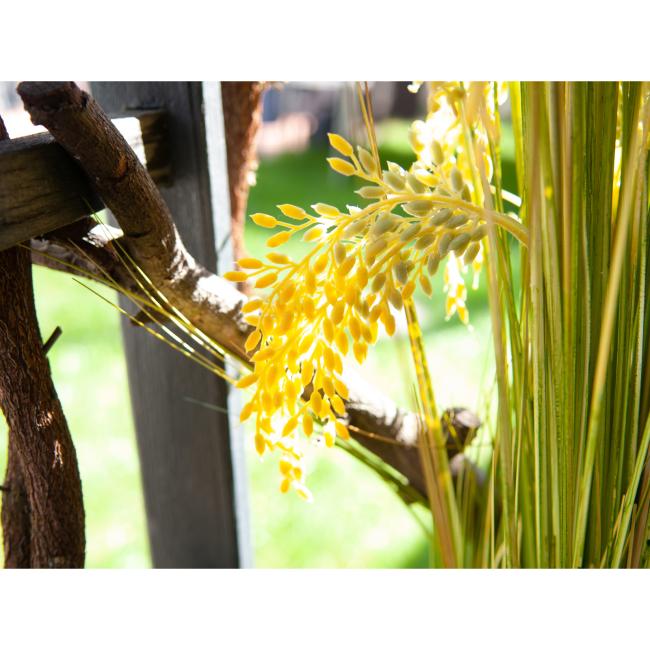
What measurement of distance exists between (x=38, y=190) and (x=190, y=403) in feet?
1.28

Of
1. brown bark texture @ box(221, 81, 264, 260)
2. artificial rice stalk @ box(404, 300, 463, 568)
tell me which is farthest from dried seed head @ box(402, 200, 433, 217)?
brown bark texture @ box(221, 81, 264, 260)

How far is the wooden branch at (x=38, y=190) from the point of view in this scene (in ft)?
1.47

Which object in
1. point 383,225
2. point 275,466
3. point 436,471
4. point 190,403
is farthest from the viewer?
point 275,466

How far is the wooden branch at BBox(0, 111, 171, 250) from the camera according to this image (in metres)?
0.45

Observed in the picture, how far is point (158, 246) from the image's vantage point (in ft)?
1.74

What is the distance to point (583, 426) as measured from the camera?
0.49 m

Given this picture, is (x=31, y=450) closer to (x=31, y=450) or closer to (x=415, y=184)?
(x=31, y=450)

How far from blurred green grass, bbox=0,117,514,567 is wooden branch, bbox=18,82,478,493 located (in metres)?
0.27

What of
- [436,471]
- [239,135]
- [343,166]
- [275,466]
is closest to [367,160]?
[343,166]

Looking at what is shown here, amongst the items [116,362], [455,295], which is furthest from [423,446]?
[116,362]

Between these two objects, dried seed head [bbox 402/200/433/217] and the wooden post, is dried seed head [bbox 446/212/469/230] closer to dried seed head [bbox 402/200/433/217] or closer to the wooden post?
dried seed head [bbox 402/200/433/217]

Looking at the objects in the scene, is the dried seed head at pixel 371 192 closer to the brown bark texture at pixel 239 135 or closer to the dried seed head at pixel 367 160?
the dried seed head at pixel 367 160
